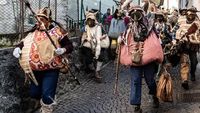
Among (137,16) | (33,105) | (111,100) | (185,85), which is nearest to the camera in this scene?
(137,16)

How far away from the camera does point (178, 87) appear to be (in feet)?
38.7

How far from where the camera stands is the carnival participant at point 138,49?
902cm

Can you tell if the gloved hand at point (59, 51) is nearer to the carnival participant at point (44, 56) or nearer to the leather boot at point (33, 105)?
the carnival participant at point (44, 56)

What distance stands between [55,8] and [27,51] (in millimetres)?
6049

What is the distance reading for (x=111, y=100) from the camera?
10.6m

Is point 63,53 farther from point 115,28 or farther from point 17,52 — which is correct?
point 115,28

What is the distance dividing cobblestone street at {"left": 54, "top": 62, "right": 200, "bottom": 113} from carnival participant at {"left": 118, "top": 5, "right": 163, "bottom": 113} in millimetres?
589

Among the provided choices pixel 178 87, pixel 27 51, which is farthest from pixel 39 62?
pixel 178 87

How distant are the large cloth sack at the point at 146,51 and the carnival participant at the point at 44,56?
1.06m

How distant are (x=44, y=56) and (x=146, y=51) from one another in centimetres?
172

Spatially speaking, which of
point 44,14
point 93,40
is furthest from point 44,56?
point 93,40

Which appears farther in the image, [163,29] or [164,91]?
[163,29]

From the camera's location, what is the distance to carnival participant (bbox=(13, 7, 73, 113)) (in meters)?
8.48

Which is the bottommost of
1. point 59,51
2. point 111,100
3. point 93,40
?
point 111,100
